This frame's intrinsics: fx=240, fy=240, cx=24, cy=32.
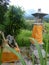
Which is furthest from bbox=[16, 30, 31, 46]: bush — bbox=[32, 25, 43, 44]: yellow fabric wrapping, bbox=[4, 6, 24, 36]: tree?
bbox=[32, 25, 43, 44]: yellow fabric wrapping

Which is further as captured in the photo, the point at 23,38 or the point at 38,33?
the point at 23,38

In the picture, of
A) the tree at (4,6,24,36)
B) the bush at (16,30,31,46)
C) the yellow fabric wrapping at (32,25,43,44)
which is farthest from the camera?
the bush at (16,30,31,46)

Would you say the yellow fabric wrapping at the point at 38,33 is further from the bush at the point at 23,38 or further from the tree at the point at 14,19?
the bush at the point at 23,38

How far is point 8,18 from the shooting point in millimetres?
7164

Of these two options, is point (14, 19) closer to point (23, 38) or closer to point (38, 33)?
point (23, 38)

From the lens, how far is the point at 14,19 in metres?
7.14

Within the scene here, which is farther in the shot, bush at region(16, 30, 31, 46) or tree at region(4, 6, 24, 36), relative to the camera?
bush at region(16, 30, 31, 46)

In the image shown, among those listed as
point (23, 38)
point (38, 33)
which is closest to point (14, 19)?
point (23, 38)

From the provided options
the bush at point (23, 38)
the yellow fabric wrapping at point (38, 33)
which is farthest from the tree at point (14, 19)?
the yellow fabric wrapping at point (38, 33)

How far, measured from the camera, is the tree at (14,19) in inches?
277

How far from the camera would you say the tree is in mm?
7031

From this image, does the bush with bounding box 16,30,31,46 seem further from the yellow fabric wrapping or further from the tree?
the yellow fabric wrapping

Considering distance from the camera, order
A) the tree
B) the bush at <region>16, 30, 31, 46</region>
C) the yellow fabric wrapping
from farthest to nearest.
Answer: the bush at <region>16, 30, 31, 46</region> < the tree < the yellow fabric wrapping

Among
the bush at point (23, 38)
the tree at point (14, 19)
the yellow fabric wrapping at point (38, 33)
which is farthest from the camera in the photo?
the bush at point (23, 38)
